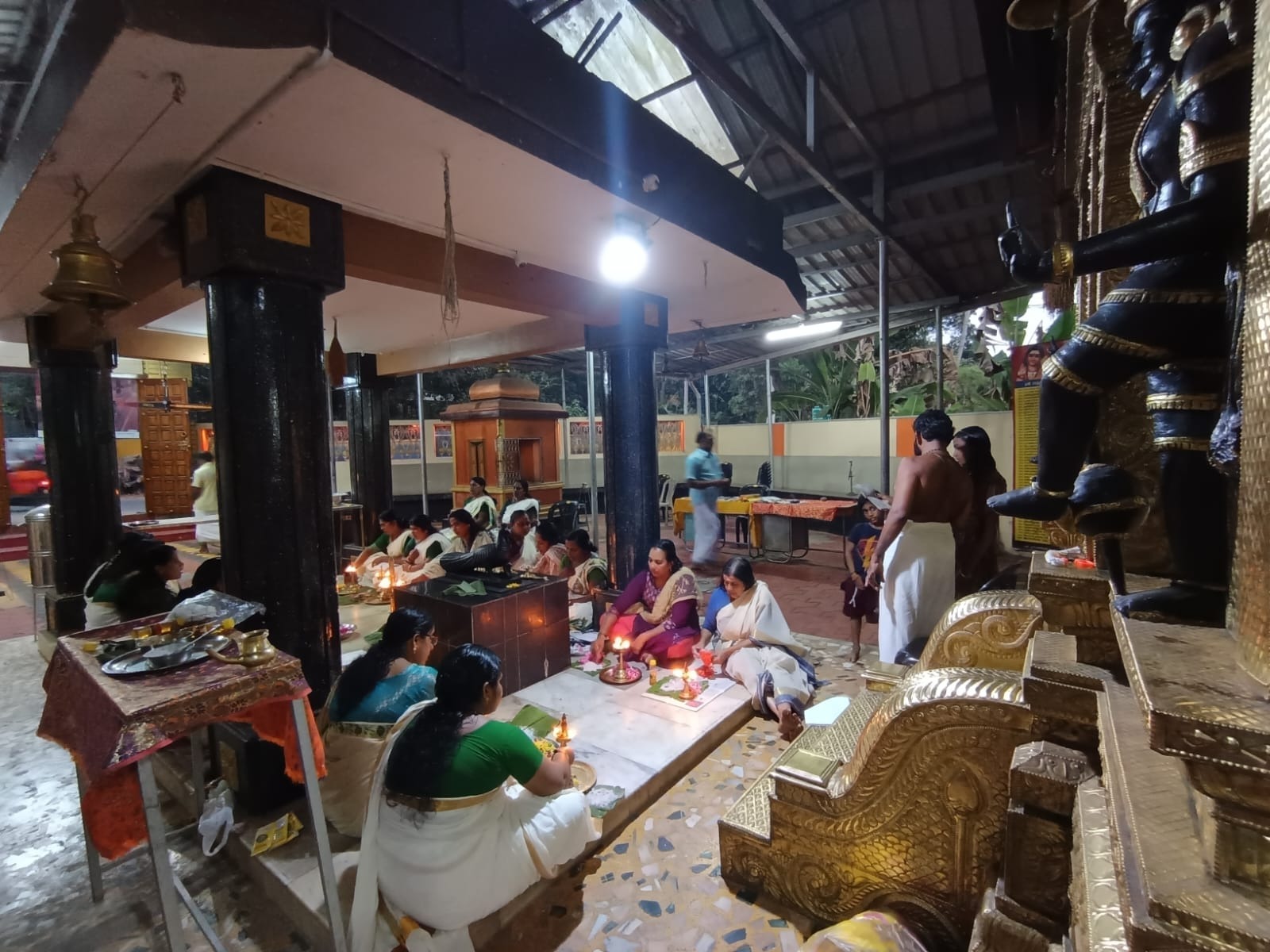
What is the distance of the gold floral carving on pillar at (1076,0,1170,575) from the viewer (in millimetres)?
2105

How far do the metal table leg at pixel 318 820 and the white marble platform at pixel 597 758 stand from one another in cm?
18

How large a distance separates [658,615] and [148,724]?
4.07 m

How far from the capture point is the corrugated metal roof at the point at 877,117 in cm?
491

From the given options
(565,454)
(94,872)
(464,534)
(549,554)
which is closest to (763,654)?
(549,554)

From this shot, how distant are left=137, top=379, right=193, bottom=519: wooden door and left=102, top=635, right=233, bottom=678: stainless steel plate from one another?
15.6m

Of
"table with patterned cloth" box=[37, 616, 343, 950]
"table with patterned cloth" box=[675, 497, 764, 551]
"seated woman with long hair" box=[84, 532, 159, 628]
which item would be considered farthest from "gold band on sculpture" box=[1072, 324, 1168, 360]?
"table with patterned cloth" box=[675, 497, 764, 551]

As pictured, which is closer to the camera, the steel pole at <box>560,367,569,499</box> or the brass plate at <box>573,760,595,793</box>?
the brass plate at <box>573,760,595,793</box>

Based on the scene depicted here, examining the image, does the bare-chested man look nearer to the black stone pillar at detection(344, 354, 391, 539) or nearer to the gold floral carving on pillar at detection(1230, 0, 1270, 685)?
the gold floral carving on pillar at detection(1230, 0, 1270, 685)

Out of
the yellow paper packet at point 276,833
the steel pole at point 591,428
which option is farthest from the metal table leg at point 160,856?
the steel pole at point 591,428

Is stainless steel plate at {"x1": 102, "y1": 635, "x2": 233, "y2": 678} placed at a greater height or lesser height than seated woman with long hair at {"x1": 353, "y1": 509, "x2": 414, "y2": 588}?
greater

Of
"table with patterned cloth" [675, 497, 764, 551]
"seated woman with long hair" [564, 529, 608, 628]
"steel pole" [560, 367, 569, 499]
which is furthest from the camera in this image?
"steel pole" [560, 367, 569, 499]

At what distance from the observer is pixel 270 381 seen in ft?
10.7

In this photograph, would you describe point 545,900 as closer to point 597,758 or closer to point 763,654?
point 597,758

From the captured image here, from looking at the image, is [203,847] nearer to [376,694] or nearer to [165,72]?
[376,694]
